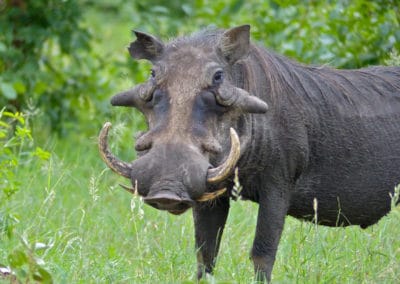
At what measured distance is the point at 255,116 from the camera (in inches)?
180

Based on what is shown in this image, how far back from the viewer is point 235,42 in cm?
452

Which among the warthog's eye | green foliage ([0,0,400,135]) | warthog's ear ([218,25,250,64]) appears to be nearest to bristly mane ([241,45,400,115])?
warthog's ear ([218,25,250,64])

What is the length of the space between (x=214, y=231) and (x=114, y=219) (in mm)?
1045

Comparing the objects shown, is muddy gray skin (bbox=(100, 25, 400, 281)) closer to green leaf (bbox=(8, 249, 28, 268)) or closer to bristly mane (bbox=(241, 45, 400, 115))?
bristly mane (bbox=(241, 45, 400, 115))

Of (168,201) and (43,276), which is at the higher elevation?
(168,201)

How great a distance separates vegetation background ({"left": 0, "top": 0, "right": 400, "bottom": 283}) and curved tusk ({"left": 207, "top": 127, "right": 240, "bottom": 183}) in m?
0.41

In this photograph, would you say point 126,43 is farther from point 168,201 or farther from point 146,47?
point 168,201

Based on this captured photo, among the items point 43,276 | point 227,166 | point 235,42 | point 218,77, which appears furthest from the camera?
point 235,42

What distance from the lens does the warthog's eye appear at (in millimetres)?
4371

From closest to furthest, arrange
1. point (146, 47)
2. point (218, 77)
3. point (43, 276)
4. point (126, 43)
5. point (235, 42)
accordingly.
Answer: point (43, 276)
point (218, 77)
point (235, 42)
point (146, 47)
point (126, 43)

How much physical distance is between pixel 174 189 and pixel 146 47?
0.93 metres

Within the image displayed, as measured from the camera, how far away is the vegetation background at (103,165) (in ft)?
15.3

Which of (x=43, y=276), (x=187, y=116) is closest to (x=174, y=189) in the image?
(x=187, y=116)

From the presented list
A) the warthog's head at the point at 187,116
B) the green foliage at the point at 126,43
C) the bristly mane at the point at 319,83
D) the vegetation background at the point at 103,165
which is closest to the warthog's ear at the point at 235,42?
the warthog's head at the point at 187,116
